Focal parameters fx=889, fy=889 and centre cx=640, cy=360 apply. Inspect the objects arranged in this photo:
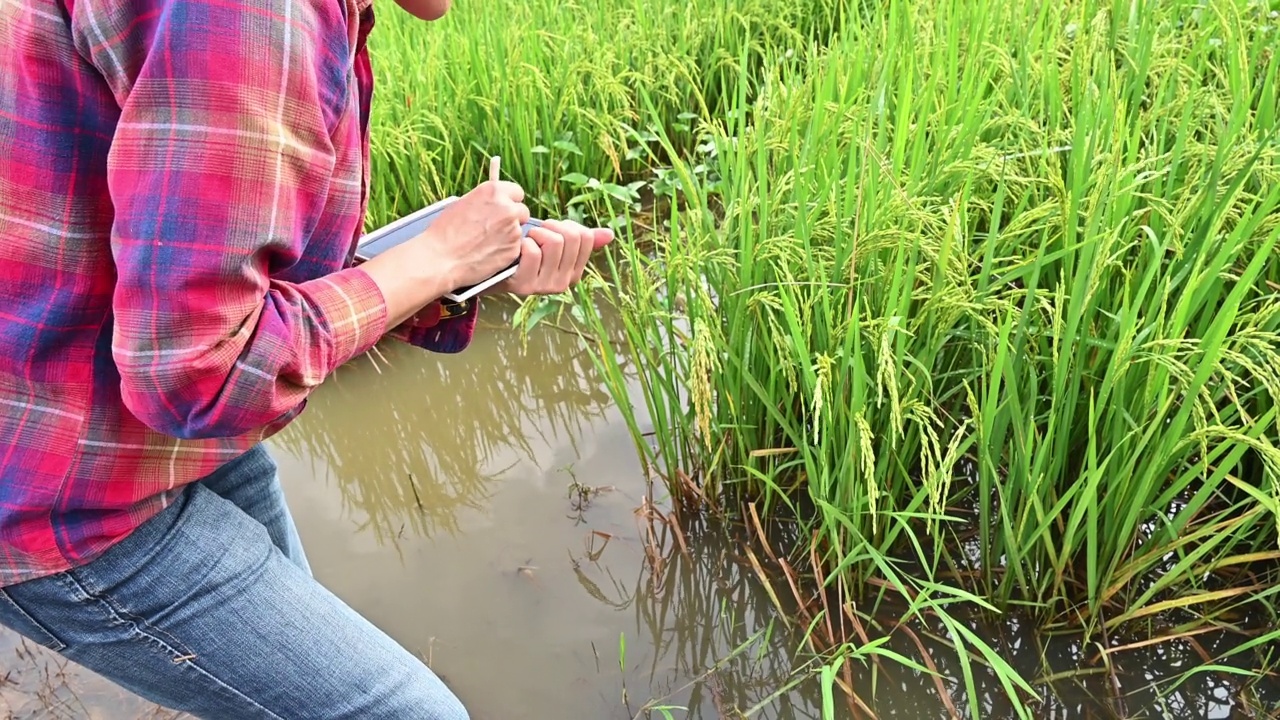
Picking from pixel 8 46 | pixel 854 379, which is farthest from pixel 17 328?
pixel 854 379

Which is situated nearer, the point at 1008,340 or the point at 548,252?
the point at 548,252

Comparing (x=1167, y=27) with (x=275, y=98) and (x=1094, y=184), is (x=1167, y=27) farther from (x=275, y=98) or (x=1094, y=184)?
(x=275, y=98)

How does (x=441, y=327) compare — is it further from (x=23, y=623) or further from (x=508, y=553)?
(x=508, y=553)

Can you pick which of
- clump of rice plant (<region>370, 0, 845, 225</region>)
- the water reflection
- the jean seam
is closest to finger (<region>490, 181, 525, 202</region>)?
the jean seam

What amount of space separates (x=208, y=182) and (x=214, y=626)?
19.9 inches

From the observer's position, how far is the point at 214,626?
967mm

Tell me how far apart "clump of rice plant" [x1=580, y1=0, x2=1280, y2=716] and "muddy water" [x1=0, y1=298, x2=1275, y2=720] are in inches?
5.3

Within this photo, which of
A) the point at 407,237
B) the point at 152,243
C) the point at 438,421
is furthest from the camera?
the point at 438,421

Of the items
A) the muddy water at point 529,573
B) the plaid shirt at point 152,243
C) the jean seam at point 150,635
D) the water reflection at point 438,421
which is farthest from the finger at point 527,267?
the water reflection at point 438,421

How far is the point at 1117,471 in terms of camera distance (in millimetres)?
1446

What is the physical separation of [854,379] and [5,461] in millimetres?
1138

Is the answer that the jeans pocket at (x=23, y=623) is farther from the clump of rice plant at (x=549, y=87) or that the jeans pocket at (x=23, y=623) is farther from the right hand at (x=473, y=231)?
the clump of rice plant at (x=549, y=87)

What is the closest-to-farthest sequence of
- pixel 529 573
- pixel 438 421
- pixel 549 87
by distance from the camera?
pixel 529 573, pixel 438 421, pixel 549 87

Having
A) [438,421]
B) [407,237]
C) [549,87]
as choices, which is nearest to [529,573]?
[438,421]
